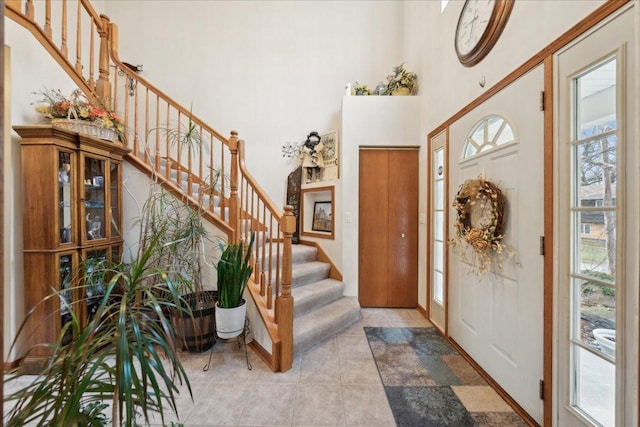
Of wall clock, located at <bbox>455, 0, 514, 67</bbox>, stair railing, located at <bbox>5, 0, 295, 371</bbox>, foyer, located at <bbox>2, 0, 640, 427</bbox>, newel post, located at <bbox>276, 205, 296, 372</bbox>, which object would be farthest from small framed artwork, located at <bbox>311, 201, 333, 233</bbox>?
wall clock, located at <bbox>455, 0, 514, 67</bbox>

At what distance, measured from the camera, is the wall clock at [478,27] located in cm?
171

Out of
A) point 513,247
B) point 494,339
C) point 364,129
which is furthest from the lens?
point 364,129

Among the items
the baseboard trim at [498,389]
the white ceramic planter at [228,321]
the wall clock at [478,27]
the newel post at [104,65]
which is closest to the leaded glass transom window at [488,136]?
the wall clock at [478,27]

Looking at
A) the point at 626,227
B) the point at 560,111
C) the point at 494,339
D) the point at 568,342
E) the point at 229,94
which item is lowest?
the point at 494,339

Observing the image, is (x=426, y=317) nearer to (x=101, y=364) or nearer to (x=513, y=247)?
(x=513, y=247)

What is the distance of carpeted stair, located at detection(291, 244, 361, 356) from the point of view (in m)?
2.25

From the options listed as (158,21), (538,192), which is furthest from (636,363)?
(158,21)

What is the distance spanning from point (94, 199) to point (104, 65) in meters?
1.67

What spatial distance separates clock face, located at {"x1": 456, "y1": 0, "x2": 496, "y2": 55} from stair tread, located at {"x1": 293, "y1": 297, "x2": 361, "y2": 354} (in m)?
2.59

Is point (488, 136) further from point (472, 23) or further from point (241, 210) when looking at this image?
point (241, 210)

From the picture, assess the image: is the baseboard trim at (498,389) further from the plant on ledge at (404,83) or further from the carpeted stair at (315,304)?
the plant on ledge at (404,83)

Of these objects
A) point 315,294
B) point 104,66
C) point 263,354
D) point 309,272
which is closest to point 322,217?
point 309,272

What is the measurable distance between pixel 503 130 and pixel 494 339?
147 cm

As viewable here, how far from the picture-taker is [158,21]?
3748 mm
